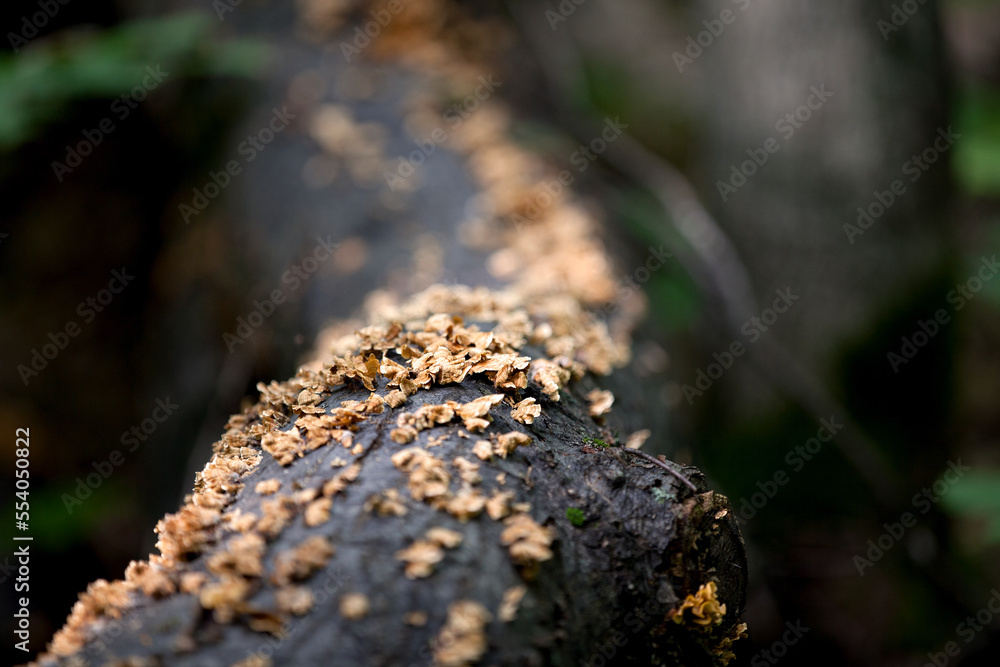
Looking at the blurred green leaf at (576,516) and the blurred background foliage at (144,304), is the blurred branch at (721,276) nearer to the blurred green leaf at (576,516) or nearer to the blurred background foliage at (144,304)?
the blurred background foliage at (144,304)

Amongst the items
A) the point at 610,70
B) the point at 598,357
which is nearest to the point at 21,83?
the point at 598,357

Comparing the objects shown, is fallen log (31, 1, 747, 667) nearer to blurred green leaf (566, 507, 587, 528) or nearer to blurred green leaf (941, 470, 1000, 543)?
blurred green leaf (566, 507, 587, 528)

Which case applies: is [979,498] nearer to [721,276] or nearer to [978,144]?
[721,276]

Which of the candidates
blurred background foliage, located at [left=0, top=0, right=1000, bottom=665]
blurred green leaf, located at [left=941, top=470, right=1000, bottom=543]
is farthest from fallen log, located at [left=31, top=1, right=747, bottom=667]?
blurred green leaf, located at [left=941, top=470, right=1000, bottom=543]

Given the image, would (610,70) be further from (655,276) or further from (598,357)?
(598,357)

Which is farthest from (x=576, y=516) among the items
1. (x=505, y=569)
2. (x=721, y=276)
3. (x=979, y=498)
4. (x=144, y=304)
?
(x=144, y=304)
